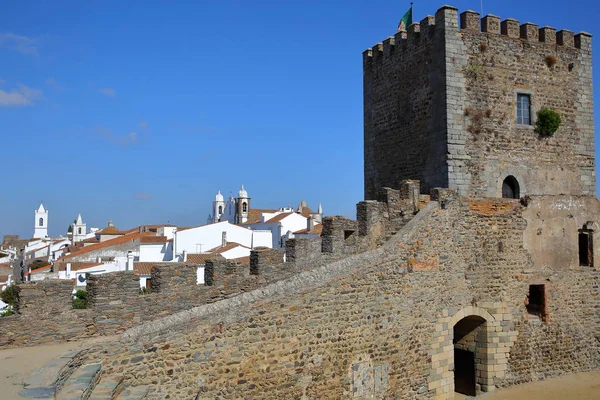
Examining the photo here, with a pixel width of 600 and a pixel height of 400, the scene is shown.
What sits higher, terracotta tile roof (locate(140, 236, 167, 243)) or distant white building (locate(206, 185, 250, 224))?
distant white building (locate(206, 185, 250, 224))

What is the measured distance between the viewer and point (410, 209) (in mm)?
11547

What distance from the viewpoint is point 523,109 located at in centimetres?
1326

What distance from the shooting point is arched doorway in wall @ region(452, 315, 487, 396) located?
11539 mm

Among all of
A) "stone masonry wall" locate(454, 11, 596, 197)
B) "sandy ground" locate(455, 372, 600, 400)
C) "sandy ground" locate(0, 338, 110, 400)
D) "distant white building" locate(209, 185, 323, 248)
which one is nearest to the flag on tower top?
"stone masonry wall" locate(454, 11, 596, 197)

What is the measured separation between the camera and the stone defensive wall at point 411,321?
7164mm

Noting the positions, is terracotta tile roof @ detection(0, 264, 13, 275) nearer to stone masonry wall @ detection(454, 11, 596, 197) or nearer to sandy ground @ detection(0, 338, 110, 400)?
sandy ground @ detection(0, 338, 110, 400)

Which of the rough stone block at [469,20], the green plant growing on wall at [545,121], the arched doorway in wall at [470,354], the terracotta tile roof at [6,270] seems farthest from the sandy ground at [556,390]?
the terracotta tile roof at [6,270]

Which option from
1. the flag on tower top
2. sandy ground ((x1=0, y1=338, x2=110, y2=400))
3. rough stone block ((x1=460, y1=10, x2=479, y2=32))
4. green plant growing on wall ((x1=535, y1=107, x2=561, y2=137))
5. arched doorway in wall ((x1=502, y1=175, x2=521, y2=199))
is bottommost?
sandy ground ((x1=0, y1=338, x2=110, y2=400))

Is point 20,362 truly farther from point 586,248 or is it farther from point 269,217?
point 269,217

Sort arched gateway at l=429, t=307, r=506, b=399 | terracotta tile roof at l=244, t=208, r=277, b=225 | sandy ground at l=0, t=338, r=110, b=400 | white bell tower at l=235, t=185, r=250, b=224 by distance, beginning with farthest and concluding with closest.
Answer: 1. white bell tower at l=235, t=185, r=250, b=224
2. terracotta tile roof at l=244, t=208, r=277, b=225
3. arched gateway at l=429, t=307, r=506, b=399
4. sandy ground at l=0, t=338, r=110, b=400

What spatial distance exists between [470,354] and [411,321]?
2970 millimetres

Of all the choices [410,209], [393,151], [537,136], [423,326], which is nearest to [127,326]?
[423,326]

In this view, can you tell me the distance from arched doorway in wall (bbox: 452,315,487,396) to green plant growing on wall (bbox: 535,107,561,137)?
5006mm

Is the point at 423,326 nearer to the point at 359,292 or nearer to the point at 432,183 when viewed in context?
the point at 359,292
